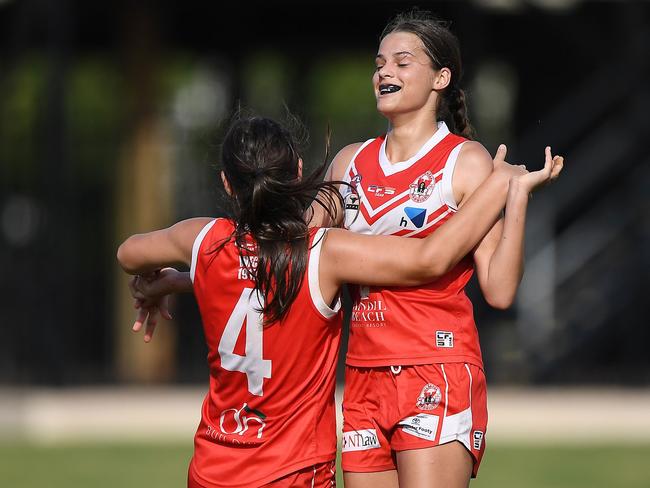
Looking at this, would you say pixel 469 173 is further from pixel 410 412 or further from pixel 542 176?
pixel 410 412

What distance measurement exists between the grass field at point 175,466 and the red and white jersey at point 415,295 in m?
5.10

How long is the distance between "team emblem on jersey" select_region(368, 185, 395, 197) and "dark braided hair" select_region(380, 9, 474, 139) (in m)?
0.35

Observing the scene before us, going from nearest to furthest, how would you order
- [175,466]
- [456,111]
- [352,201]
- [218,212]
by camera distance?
1. [352,201]
2. [456,111]
3. [175,466]
4. [218,212]

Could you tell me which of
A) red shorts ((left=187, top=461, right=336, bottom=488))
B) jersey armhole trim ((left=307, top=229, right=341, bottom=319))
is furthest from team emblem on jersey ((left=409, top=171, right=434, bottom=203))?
red shorts ((left=187, top=461, right=336, bottom=488))

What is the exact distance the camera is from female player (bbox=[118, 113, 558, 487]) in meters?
3.87

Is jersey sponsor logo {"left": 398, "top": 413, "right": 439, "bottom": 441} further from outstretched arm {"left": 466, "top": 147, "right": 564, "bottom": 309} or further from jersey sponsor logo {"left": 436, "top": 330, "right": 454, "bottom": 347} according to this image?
outstretched arm {"left": 466, "top": 147, "right": 564, "bottom": 309}

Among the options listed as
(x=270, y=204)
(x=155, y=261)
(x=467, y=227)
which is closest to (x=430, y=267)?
(x=467, y=227)

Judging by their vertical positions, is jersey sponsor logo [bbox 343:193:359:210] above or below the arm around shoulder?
above

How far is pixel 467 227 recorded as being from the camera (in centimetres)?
391

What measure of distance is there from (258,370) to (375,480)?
0.56 m

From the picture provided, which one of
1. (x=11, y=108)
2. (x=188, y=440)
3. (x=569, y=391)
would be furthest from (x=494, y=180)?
(x=11, y=108)

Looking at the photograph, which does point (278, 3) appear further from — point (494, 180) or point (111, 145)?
point (494, 180)

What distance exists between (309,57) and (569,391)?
5880 millimetres

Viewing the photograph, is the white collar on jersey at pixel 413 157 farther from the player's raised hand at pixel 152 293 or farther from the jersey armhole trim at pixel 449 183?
the player's raised hand at pixel 152 293
